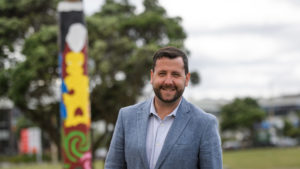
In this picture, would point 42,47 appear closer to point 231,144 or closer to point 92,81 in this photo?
point 92,81

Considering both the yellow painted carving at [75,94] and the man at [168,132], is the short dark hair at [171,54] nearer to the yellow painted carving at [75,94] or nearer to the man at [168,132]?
the man at [168,132]

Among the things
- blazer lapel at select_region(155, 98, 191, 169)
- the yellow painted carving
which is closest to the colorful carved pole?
the yellow painted carving

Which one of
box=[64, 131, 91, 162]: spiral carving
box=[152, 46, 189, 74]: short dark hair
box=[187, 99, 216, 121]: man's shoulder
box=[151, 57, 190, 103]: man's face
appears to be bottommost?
box=[64, 131, 91, 162]: spiral carving

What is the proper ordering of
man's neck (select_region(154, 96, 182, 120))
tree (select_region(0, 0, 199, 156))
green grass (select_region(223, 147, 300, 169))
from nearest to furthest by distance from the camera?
man's neck (select_region(154, 96, 182, 120)), tree (select_region(0, 0, 199, 156)), green grass (select_region(223, 147, 300, 169))

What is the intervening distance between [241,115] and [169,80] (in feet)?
169

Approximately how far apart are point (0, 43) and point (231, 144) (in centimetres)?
4709

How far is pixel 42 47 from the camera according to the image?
16.0 meters

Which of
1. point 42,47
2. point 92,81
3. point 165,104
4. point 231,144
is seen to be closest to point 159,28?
point 92,81

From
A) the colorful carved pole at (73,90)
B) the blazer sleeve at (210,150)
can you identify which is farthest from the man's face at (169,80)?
the colorful carved pole at (73,90)

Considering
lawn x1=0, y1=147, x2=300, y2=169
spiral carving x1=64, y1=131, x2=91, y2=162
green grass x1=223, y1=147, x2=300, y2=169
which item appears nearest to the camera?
spiral carving x1=64, y1=131, x2=91, y2=162

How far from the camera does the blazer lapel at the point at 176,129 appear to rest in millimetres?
2414

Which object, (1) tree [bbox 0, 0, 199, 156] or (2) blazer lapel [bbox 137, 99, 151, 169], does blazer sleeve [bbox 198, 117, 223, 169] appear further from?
(1) tree [bbox 0, 0, 199, 156]

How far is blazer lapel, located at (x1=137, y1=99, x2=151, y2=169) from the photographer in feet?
8.03

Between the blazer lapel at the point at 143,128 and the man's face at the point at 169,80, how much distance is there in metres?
0.14
